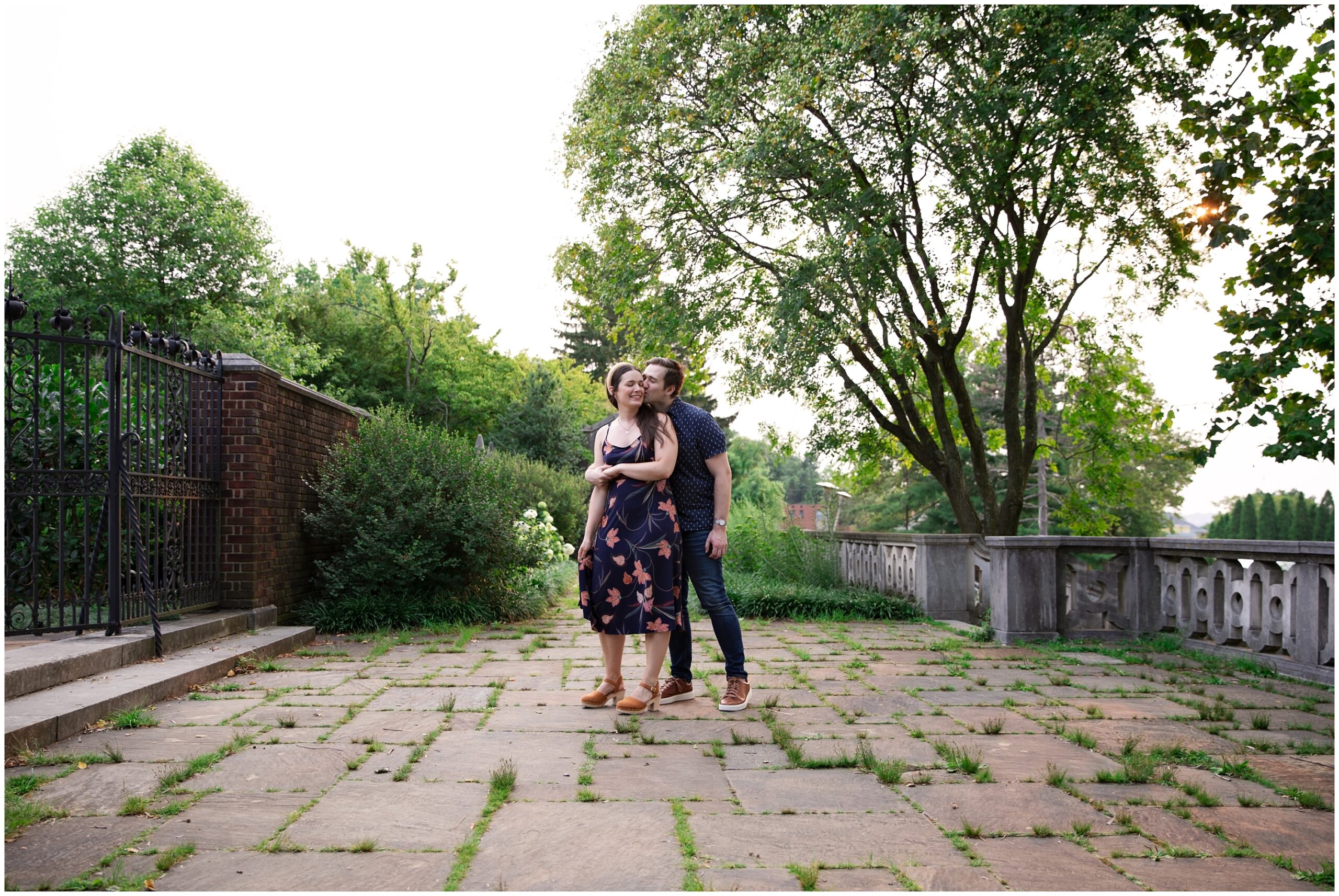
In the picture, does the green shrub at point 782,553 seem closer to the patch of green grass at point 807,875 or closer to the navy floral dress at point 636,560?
the navy floral dress at point 636,560

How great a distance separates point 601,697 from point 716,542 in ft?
3.39

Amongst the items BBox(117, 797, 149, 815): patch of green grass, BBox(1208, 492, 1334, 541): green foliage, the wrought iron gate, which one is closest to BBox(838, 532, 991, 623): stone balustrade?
the wrought iron gate

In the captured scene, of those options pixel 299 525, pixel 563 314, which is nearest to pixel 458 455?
pixel 299 525

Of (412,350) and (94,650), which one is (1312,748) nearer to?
(94,650)

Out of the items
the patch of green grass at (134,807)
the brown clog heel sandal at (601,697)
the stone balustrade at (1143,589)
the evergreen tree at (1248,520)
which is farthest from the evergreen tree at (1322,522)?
the patch of green grass at (134,807)

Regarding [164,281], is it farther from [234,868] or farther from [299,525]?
[234,868]

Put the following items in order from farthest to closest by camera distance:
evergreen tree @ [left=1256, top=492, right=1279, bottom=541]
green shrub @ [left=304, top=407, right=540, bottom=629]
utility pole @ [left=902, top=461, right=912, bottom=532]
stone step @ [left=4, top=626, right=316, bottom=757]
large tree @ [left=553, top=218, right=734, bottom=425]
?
1. evergreen tree @ [left=1256, top=492, right=1279, bottom=541]
2. utility pole @ [left=902, top=461, right=912, bottom=532]
3. large tree @ [left=553, top=218, right=734, bottom=425]
4. green shrub @ [left=304, top=407, right=540, bottom=629]
5. stone step @ [left=4, top=626, right=316, bottom=757]

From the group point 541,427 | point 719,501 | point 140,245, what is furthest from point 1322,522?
point 140,245

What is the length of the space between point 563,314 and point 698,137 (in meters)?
38.7

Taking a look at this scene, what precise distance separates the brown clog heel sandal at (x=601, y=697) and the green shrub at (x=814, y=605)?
4683 millimetres

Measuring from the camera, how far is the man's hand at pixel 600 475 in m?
4.85

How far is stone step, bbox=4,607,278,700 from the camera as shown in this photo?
4582mm

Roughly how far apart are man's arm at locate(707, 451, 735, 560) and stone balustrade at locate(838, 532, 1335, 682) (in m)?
3.57

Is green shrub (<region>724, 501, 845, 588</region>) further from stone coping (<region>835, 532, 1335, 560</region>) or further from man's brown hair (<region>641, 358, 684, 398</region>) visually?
man's brown hair (<region>641, 358, 684, 398</region>)
